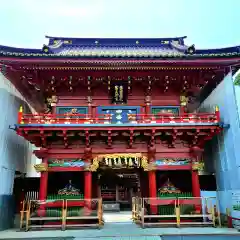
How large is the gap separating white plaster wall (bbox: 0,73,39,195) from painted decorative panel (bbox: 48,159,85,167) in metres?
2.44

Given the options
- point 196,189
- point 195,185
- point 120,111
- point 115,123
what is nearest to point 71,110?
point 120,111

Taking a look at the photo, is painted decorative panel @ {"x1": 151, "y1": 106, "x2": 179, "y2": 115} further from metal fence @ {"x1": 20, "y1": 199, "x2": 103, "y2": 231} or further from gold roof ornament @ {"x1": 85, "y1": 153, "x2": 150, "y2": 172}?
metal fence @ {"x1": 20, "y1": 199, "x2": 103, "y2": 231}

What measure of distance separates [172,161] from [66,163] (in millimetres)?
5641

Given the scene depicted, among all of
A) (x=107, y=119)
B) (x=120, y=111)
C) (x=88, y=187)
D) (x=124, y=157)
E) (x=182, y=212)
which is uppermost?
(x=120, y=111)

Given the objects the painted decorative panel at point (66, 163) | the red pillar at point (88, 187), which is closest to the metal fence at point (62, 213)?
the red pillar at point (88, 187)

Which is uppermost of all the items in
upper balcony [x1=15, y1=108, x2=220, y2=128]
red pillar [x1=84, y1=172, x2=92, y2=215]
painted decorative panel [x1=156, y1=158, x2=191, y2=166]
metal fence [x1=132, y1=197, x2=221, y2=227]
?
upper balcony [x1=15, y1=108, x2=220, y2=128]

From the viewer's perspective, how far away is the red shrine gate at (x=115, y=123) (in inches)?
497

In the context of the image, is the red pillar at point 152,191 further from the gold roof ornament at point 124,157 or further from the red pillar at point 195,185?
the red pillar at point 195,185

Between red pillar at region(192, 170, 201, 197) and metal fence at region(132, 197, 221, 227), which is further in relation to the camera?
red pillar at region(192, 170, 201, 197)

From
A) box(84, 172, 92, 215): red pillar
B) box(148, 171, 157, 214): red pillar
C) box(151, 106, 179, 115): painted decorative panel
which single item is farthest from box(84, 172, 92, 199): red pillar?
box(151, 106, 179, 115): painted decorative panel

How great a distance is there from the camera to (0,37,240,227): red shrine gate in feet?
41.4

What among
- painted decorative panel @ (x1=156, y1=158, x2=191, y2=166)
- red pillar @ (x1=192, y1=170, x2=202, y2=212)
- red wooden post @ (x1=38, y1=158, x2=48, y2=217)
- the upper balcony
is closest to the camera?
red wooden post @ (x1=38, y1=158, x2=48, y2=217)

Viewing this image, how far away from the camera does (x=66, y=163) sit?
13.4 m

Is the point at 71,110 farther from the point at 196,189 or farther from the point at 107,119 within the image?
the point at 196,189
